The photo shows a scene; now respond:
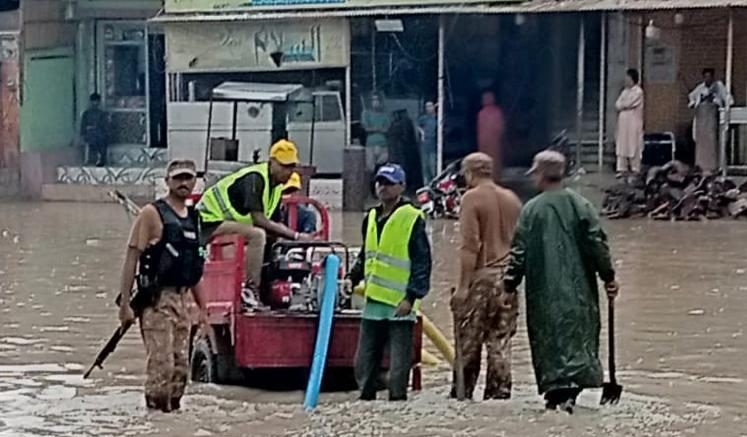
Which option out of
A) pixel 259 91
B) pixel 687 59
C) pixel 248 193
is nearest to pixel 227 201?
pixel 248 193

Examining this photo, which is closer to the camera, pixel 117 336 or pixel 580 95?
pixel 117 336

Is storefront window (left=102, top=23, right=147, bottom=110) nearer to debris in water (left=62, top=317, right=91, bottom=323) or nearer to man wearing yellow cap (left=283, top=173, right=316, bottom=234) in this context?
debris in water (left=62, top=317, right=91, bottom=323)

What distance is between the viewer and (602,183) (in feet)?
94.0

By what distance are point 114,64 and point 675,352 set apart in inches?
947

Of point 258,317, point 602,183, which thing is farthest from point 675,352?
point 602,183

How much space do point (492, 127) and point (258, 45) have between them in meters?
4.63

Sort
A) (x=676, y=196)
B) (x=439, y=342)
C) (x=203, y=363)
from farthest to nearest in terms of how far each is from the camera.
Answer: (x=676, y=196), (x=439, y=342), (x=203, y=363)

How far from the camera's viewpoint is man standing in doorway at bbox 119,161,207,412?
10.8m

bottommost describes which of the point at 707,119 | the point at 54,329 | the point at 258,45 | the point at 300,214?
the point at 54,329

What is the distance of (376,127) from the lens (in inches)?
1227

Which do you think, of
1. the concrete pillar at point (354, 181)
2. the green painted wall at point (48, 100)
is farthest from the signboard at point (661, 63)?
the green painted wall at point (48, 100)

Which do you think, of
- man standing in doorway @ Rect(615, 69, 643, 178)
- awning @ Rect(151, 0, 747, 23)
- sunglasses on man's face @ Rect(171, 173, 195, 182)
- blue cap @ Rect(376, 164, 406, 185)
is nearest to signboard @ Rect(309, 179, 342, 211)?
awning @ Rect(151, 0, 747, 23)

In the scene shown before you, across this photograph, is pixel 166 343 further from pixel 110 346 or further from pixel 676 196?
pixel 676 196

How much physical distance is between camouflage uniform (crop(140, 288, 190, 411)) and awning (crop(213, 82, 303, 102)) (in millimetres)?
16130
